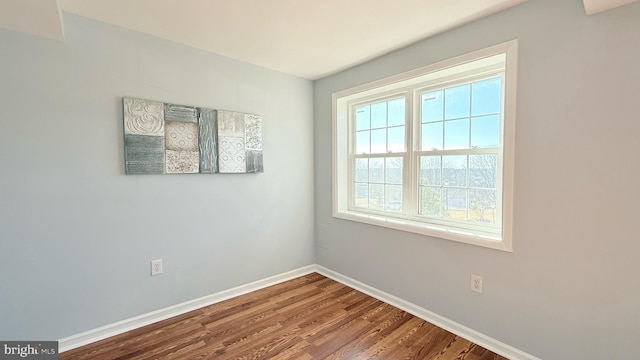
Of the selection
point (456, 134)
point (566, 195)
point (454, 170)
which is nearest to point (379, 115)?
point (456, 134)

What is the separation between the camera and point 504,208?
186cm

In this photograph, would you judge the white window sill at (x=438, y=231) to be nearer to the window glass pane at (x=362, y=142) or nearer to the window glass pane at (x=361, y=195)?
the window glass pane at (x=361, y=195)

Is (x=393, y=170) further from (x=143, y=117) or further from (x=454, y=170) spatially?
(x=143, y=117)

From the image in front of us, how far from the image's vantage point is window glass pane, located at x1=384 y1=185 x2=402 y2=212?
2.74m

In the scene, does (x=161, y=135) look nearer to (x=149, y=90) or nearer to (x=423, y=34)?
(x=149, y=90)

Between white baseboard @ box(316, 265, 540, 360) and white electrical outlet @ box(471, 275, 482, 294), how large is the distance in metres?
0.31

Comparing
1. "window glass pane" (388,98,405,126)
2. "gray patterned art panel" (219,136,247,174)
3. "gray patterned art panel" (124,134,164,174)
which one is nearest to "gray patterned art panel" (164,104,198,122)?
"gray patterned art panel" (124,134,164,174)

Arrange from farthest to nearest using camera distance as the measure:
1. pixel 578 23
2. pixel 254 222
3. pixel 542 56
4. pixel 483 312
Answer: pixel 254 222, pixel 483 312, pixel 542 56, pixel 578 23

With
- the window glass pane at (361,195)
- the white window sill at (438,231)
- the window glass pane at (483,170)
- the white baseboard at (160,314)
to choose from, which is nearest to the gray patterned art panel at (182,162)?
the white baseboard at (160,314)

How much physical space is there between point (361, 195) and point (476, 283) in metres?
1.43

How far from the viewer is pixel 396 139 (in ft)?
9.02

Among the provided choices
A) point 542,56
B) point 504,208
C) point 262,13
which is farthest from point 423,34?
point 504,208

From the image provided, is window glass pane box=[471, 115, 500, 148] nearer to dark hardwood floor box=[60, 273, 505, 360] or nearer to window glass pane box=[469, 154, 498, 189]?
window glass pane box=[469, 154, 498, 189]

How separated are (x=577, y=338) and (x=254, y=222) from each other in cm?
259
